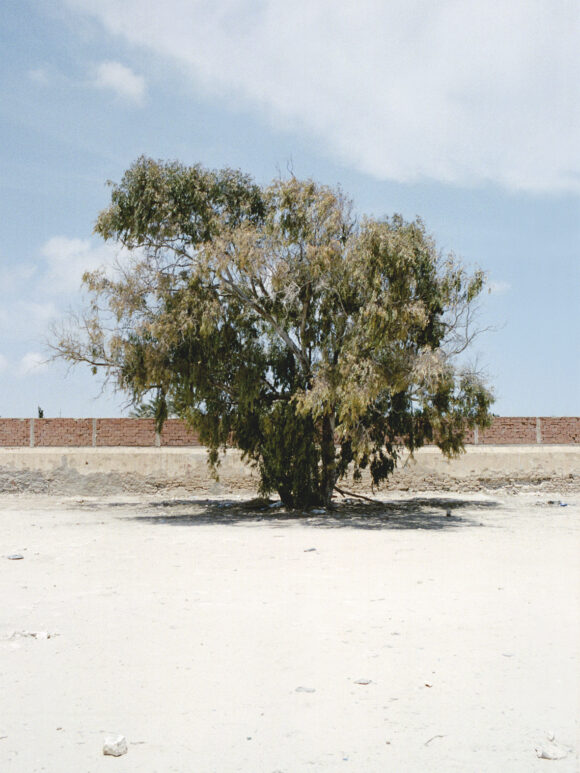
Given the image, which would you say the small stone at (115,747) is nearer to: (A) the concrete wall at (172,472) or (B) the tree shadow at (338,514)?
(B) the tree shadow at (338,514)

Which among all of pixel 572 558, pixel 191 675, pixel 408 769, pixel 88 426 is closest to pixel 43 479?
pixel 88 426

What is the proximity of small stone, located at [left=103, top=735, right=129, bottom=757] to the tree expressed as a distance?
1113cm

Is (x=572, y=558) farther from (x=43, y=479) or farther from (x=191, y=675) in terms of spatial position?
(x=43, y=479)

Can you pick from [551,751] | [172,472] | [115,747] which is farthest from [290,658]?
[172,472]

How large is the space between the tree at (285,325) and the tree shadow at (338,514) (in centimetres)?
100

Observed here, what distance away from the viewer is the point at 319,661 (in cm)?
523

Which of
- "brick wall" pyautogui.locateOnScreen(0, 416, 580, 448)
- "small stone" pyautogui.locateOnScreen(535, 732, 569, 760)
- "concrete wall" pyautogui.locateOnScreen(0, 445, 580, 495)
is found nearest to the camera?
"small stone" pyautogui.locateOnScreen(535, 732, 569, 760)

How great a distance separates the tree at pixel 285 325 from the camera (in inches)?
595

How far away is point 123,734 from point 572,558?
7.58m

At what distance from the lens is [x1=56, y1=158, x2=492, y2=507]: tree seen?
15.1 meters

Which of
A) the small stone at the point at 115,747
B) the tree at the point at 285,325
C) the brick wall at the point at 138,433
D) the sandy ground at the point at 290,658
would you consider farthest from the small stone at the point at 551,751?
the brick wall at the point at 138,433

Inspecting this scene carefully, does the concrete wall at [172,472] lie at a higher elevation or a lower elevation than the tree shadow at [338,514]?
higher

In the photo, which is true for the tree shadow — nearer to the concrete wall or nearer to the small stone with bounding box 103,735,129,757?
the concrete wall

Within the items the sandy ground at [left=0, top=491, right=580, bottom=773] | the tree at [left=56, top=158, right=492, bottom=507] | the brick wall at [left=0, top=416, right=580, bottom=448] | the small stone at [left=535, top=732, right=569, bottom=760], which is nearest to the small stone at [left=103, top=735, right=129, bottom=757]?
the sandy ground at [left=0, top=491, right=580, bottom=773]
